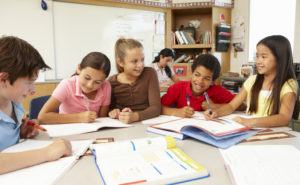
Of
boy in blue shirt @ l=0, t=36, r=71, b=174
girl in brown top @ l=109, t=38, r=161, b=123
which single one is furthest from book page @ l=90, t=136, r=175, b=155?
girl in brown top @ l=109, t=38, r=161, b=123

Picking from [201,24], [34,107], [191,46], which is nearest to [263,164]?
[34,107]

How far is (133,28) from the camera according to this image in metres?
3.60

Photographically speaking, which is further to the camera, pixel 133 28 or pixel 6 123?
pixel 133 28

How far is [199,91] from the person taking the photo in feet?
5.00

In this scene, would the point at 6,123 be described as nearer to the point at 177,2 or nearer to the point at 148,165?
the point at 148,165

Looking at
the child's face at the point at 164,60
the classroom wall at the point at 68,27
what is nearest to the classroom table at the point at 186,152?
the child's face at the point at 164,60

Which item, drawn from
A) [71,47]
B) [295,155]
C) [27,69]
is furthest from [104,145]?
[71,47]

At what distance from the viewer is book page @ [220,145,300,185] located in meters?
0.52

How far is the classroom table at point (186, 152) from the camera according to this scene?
0.55 m

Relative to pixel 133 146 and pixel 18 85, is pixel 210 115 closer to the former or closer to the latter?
pixel 133 146

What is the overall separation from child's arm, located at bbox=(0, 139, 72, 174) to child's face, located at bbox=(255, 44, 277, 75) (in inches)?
44.8

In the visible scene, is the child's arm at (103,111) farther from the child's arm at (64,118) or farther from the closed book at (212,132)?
the closed book at (212,132)

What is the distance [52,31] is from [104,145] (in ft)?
9.28

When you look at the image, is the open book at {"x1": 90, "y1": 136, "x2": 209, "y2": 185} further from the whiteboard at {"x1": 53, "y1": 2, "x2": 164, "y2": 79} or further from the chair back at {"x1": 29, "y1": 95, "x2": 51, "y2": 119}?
the whiteboard at {"x1": 53, "y1": 2, "x2": 164, "y2": 79}
